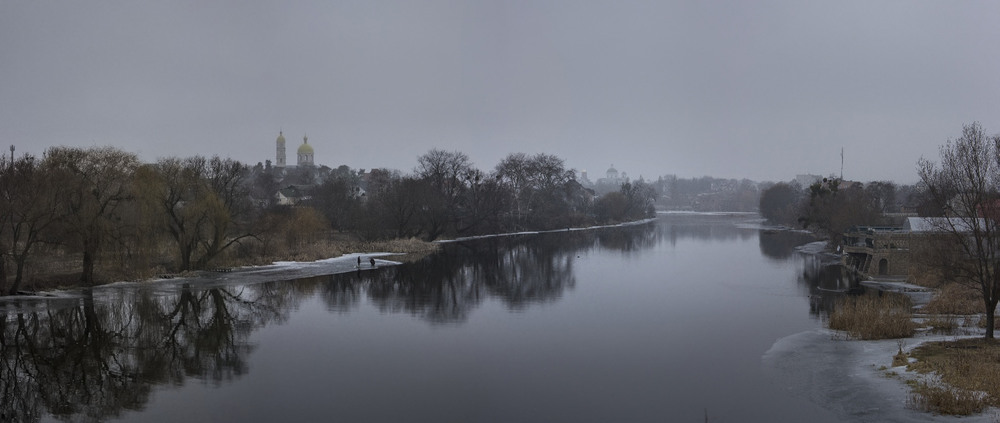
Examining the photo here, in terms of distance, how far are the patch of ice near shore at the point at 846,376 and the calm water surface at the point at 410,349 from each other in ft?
1.35

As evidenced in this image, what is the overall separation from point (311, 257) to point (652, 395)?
104 ft

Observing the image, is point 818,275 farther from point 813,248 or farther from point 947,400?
point 947,400

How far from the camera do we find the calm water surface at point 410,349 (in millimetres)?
13719

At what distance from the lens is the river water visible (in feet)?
44.8

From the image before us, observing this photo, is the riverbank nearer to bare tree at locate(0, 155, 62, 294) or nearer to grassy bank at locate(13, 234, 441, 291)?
grassy bank at locate(13, 234, 441, 291)

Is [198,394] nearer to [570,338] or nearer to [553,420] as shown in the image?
[553,420]

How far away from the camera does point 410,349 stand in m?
19.0

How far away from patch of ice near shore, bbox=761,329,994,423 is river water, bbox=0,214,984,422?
7cm

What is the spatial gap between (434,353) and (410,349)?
2.62 ft

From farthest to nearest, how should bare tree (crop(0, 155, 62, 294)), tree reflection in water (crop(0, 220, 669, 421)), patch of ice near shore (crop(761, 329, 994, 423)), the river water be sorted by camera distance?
bare tree (crop(0, 155, 62, 294)) < tree reflection in water (crop(0, 220, 669, 421)) < the river water < patch of ice near shore (crop(761, 329, 994, 423))

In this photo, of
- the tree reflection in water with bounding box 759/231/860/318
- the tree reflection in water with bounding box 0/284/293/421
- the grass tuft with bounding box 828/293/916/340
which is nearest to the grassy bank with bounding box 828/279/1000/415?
the grass tuft with bounding box 828/293/916/340

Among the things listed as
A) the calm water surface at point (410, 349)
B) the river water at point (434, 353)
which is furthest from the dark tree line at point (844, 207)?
the river water at point (434, 353)

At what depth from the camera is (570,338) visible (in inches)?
811

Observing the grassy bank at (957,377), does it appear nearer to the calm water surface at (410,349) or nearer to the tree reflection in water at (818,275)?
the calm water surface at (410,349)
